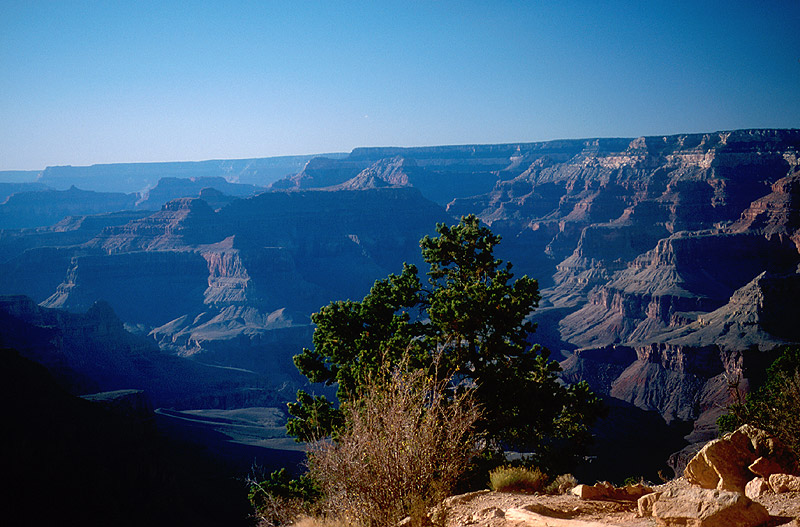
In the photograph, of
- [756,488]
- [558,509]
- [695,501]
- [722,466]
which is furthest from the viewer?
[722,466]

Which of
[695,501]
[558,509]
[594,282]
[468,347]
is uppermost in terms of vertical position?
[695,501]

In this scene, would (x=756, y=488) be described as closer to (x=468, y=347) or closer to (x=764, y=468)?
(x=764, y=468)

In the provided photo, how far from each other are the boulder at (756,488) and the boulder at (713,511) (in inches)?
73.6

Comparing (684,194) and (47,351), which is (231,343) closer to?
(47,351)

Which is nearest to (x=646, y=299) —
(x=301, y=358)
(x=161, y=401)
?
(x=161, y=401)

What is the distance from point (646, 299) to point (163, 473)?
10351 centimetres

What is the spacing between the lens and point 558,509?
10.7 metres

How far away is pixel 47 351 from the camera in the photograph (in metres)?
77.9

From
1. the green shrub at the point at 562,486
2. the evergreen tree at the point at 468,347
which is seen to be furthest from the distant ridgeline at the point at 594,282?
the green shrub at the point at 562,486

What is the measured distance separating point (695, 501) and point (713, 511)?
32 cm

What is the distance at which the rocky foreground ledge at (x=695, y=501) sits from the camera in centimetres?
831

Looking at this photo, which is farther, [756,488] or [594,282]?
[594,282]

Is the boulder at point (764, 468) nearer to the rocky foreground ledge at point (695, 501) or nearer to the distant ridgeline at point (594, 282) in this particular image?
the rocky foreground ledge at point (695, 501)

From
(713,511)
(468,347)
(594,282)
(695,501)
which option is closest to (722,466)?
(695,501)
